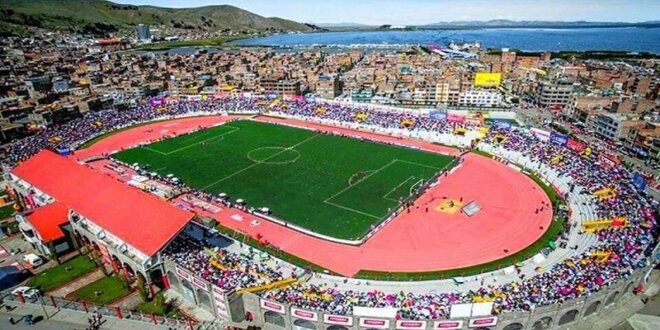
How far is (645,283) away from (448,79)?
85.9m

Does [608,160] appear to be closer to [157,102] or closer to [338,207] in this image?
[338,207]

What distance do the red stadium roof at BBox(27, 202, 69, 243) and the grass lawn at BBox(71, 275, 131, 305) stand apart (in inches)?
350

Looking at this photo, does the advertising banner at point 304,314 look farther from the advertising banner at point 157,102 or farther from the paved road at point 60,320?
the advertising banner at point 157,102

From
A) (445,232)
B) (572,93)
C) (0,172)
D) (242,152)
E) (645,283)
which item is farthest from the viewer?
(572,93)

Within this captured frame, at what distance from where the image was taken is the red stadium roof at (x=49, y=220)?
46.3 m

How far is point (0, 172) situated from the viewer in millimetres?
73750

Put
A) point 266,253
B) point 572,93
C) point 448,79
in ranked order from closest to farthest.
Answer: point 266,253, point 572,93, point 448,79

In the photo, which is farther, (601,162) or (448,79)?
(448,79)

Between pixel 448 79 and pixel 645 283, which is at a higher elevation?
pixel 448 79

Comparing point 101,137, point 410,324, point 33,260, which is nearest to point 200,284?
point 410,324

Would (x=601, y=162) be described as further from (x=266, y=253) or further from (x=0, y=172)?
(x=0, y=172)

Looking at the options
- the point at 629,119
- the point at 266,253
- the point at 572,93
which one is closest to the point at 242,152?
the point at 266,253

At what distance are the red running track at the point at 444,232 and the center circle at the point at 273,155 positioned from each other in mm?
21103

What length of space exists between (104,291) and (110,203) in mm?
10117
